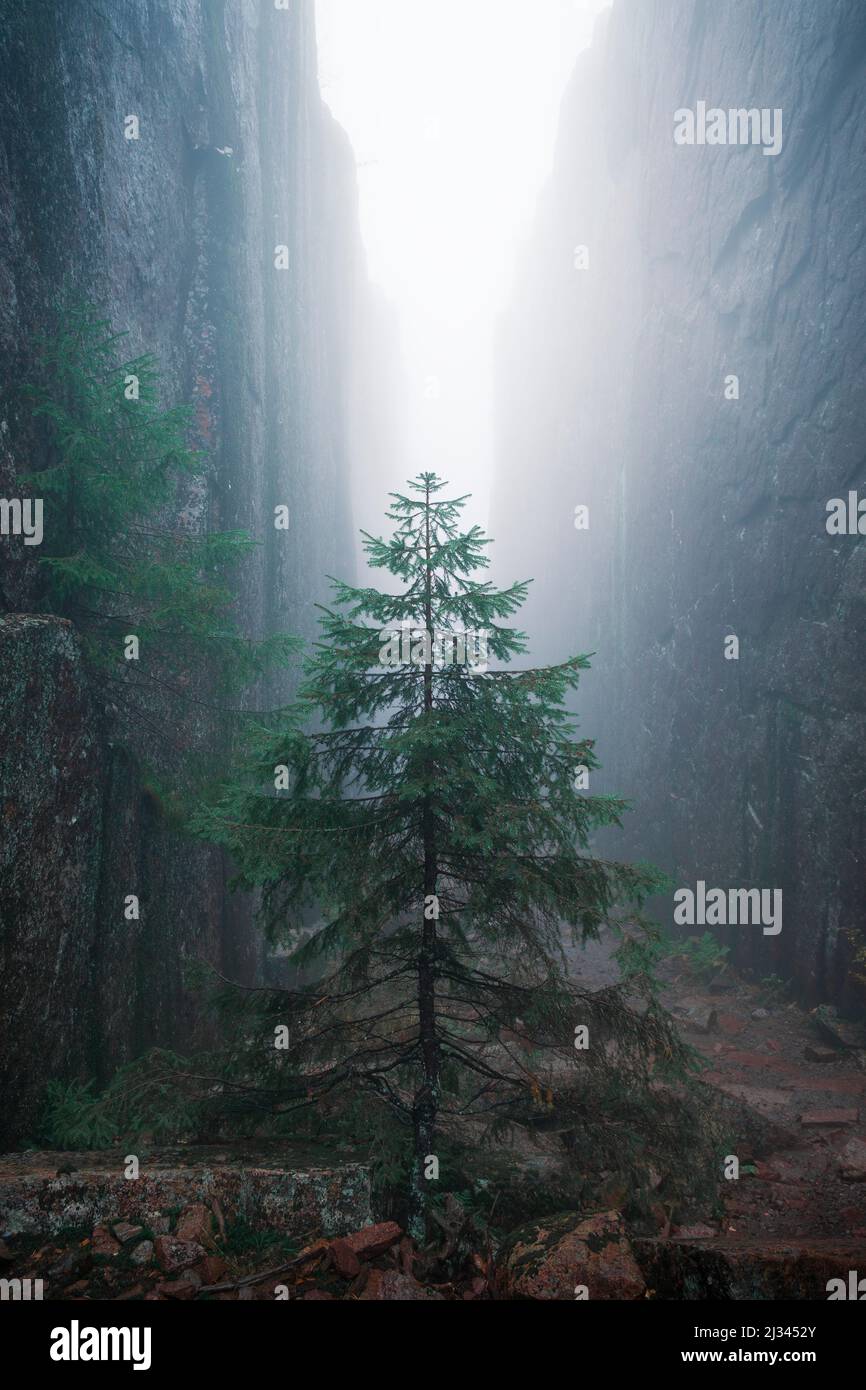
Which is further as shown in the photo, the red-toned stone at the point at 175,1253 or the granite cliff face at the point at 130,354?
the granite cliff face at the point at 130,354

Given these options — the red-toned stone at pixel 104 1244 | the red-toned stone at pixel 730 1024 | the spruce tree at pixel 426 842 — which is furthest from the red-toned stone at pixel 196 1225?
the red-toned stone at pixel 730 1024

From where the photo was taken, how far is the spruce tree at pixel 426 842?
14.7 ft

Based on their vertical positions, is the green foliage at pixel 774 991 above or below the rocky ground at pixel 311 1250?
below

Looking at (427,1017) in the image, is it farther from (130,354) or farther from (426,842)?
(130,354)

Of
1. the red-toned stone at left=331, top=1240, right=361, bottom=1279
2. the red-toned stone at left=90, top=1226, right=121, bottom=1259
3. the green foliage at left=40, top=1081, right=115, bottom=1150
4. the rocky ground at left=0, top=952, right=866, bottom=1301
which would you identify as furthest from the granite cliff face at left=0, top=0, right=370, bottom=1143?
the red-toned stone at left=331, top=1240, right=361, bottom=1279

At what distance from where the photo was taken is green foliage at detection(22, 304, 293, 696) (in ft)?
22.1

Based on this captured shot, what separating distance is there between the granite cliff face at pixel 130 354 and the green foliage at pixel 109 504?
32cm

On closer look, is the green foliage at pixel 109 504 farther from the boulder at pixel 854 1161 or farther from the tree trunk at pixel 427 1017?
the boulder at pixel 854 1161

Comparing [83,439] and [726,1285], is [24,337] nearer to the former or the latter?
[83,439]

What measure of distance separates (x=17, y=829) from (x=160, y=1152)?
2.92 metres

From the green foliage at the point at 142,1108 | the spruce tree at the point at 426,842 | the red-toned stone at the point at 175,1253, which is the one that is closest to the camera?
the red-toned stone at the point at 175,1253

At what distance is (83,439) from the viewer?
6543 millimetres

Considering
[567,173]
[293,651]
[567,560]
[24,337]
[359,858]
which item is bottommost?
[359,858]
